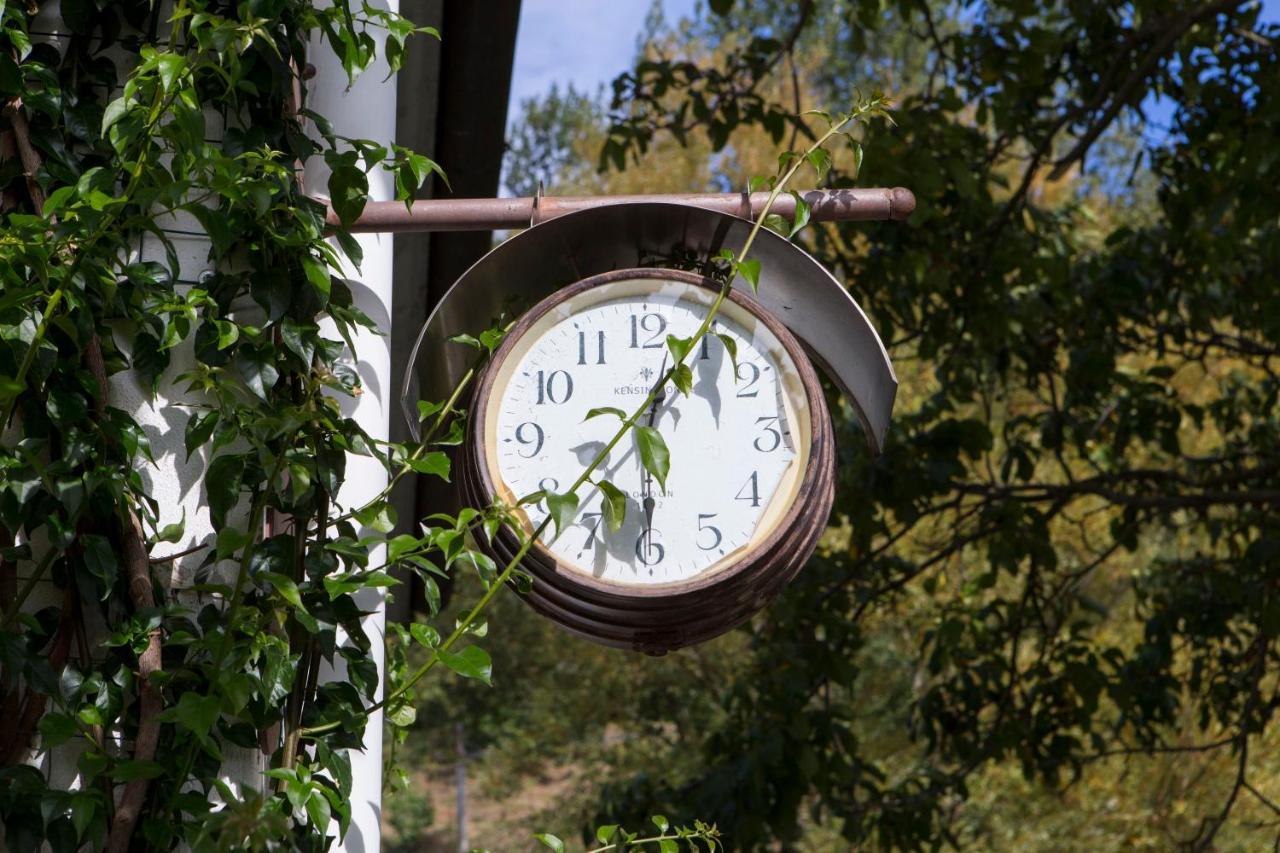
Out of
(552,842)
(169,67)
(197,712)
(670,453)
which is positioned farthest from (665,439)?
(169,67)

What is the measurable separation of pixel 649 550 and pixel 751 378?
0.27 meters

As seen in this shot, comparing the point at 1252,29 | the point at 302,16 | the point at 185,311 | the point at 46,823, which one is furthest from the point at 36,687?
the point at 1252,29

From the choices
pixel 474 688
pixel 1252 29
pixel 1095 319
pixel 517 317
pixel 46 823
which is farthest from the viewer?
pixel 474 688

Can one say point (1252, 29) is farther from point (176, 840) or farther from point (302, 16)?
point (176, 840)

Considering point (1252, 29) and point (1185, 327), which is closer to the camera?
point (1252, 29)

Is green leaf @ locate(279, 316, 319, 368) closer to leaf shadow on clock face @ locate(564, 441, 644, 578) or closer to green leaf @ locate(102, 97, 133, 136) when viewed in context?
green leaf @ locate(102, 97, 133, 136)

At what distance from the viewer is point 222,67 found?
6.66 ft

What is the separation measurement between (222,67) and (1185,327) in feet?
17.6

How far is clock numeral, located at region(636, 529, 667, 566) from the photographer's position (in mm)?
1921

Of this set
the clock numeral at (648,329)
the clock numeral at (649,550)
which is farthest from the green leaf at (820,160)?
the clock numeral at (649,550)

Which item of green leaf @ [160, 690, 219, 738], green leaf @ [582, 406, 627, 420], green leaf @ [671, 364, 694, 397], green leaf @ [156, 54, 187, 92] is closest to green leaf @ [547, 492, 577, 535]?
green leaf @ [582, 406, 627, 420]

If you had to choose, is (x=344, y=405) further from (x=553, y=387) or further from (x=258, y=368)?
(x=553, y=387)

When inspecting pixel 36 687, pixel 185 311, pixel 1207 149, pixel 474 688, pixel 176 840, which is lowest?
pixel 176 840

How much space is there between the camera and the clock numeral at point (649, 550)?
192cm
